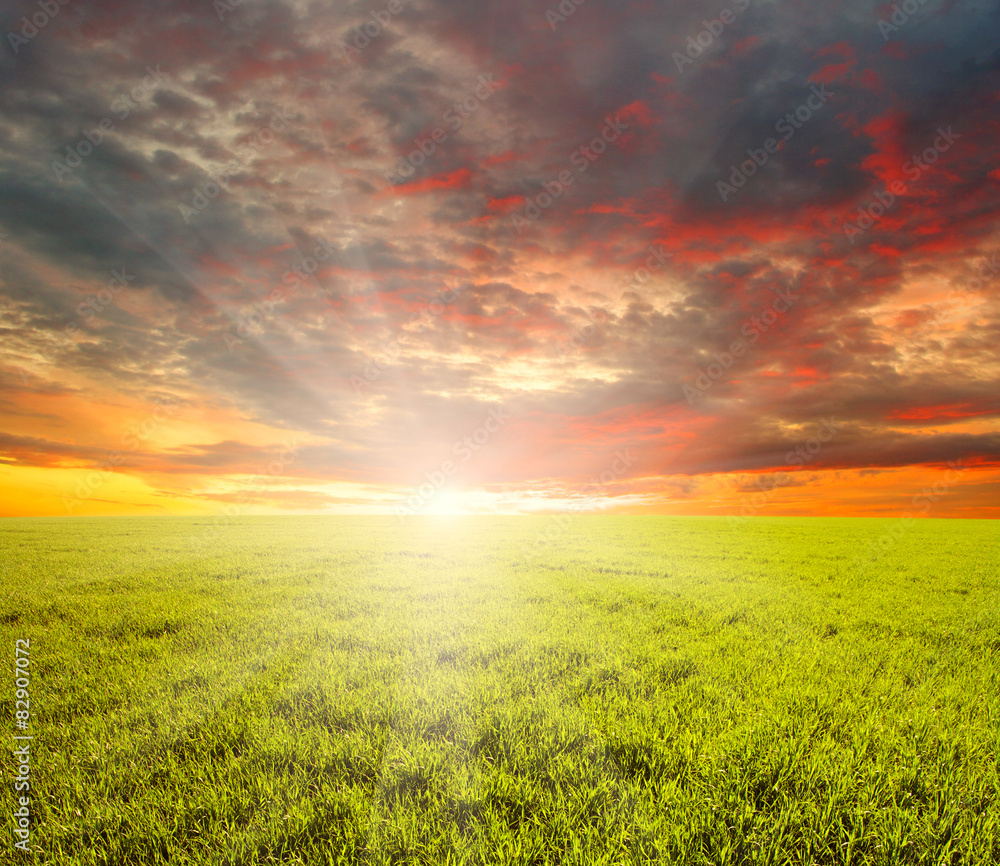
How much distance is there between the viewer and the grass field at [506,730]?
3.00 meters

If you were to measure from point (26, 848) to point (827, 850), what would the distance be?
5.30 metres

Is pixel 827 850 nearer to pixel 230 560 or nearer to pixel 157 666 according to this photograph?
pixel 157 666

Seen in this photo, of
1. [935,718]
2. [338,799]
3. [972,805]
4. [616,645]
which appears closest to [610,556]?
[616,645]

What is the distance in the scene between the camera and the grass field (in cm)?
300

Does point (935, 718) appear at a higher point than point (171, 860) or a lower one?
lower

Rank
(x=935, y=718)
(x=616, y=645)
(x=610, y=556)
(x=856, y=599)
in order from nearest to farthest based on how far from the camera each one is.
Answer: (x=935, y=718) → (x=616, y=645) → (x=856, y=599) → (x=610, y=556)

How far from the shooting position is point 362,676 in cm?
545

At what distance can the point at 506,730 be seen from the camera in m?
4.19

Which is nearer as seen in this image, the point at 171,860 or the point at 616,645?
the point at 171,860

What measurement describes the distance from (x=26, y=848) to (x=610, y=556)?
15934mm

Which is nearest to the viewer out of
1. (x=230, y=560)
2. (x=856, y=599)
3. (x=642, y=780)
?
(x=642, y=780)

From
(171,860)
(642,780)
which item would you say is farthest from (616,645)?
(171,860)

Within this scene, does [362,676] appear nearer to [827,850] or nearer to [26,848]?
Answer: [26,848]

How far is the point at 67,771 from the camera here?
145 inches
